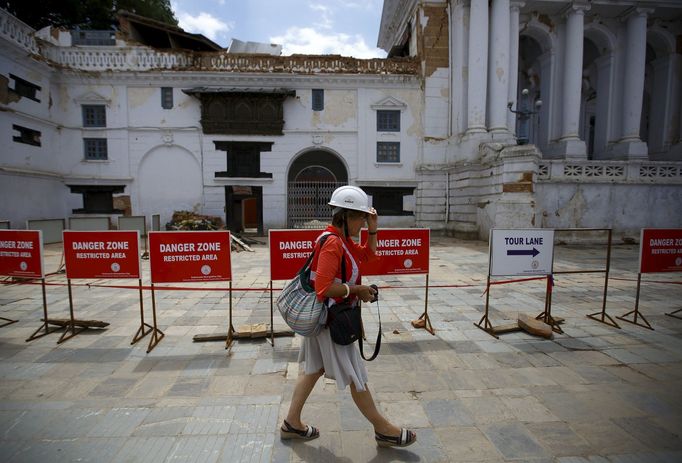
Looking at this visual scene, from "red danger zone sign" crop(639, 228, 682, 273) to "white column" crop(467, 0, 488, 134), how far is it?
13.3 metres

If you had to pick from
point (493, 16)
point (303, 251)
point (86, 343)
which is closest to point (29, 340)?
point (86, 343)

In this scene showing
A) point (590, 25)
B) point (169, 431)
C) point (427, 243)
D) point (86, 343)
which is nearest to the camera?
point (169, 431)

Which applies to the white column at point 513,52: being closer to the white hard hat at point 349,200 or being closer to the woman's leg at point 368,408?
the white hard hat at point 349,200

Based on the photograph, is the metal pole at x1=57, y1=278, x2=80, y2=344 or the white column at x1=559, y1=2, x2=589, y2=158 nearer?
the metal pole at x1=57, y1=278, x2=80, y2=344

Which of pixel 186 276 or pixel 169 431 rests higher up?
pixel 186 276

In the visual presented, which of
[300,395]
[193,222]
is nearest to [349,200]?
[300,395]

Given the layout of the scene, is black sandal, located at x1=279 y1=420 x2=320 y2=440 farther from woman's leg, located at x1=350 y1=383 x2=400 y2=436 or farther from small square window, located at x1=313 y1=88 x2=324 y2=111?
small square window, located at x1=313 y1=88 x2=324 y2=111

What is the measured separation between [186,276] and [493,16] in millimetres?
20594

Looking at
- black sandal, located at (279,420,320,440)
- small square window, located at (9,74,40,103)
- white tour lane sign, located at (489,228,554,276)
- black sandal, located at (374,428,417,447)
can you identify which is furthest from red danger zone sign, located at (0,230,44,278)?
small square window, located at (9,74,40,103)

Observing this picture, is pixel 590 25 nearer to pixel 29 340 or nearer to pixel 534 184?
pixel 534 184

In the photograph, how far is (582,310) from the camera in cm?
633

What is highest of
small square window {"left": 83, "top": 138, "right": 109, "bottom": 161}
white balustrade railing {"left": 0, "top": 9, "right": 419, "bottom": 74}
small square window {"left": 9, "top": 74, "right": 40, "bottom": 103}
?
white balustrade railing {"left": 0, "top": 9, "right": 419, "bottom": 74}

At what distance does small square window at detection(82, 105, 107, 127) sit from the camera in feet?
63.3

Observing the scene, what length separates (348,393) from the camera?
348 cm
